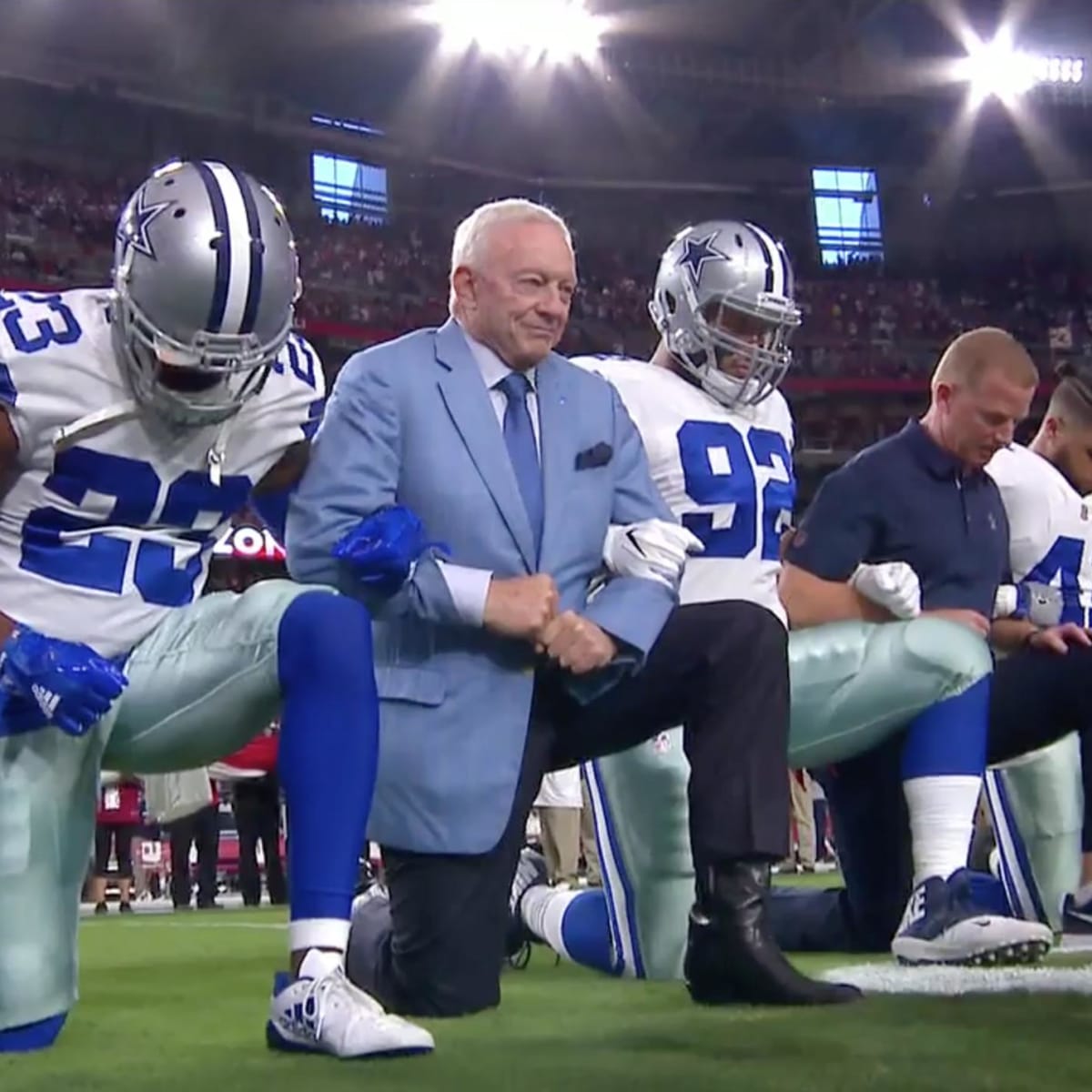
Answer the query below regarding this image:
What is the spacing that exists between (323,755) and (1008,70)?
57.1 feet

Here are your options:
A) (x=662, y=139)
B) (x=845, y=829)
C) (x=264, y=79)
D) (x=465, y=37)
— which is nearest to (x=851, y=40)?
(x=662, y=139)

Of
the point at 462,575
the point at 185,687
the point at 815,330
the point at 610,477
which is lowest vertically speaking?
the point at 185,687

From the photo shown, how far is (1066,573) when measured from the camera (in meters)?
3.61

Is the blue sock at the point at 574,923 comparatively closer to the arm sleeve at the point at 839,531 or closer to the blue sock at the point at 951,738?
the blue sock at the point at 951,738

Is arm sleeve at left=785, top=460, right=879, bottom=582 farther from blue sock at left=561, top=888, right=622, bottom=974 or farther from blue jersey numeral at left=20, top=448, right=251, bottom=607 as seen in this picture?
blue jersey numeral at left=20, top=448, right=251, bottom=607

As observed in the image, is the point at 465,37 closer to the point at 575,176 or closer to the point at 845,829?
the point at 575,176

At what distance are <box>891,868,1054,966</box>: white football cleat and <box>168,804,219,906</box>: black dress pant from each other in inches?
192

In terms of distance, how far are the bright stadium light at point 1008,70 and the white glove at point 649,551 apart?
54.5 feet

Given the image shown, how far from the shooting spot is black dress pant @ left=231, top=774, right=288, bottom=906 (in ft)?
23.4

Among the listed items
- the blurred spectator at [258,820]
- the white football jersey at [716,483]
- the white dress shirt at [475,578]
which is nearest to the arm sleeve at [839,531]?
the white football jersey at [716,483]

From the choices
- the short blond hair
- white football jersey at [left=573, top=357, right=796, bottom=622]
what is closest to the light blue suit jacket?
white football jersey at [left=573, top=357, right=796, bottom=622]

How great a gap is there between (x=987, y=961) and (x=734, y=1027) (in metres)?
0.70

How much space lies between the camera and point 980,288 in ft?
61.3

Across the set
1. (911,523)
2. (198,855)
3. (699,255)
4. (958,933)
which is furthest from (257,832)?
(958,933)
